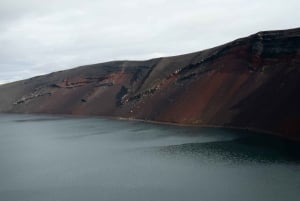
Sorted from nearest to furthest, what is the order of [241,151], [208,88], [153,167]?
[153,167] < [241,151] < [208,88]

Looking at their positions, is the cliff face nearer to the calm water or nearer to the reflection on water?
the reflection on water

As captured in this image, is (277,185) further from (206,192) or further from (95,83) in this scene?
(95,83)

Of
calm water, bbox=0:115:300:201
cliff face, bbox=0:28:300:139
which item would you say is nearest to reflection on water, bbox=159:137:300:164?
calm water, bbox=0:115:300:201

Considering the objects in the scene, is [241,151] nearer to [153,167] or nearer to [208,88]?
[153,167]

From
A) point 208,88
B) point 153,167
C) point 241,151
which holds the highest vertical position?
point 208,88

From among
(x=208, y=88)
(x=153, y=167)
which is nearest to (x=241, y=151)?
(x=153, y=167)

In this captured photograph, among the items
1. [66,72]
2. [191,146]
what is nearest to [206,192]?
[191,146]
